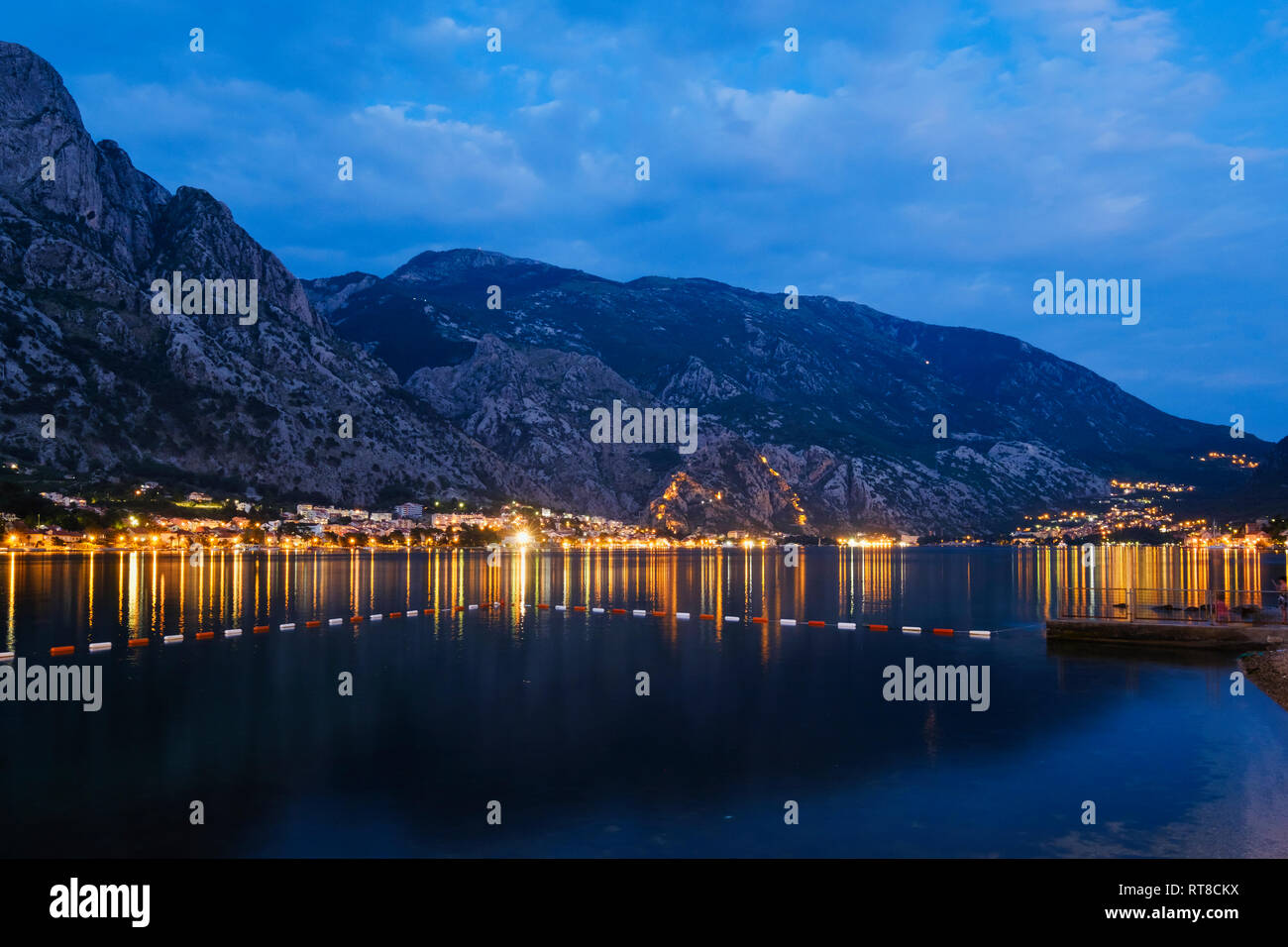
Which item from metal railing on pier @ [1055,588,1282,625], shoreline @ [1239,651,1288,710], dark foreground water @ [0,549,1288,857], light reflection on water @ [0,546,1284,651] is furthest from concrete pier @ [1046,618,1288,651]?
light reflection on water @ [0,546,1284,651]

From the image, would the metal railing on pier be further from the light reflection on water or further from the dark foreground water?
the light reflection on water

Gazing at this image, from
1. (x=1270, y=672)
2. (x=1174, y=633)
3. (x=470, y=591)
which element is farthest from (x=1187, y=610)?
(x=470, y=591)

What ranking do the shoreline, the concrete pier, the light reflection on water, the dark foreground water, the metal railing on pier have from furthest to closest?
1. the light reflection on water
2. the metal railing on pier
3. the concrete pier
4. the shoreline
5. the dark foreground water

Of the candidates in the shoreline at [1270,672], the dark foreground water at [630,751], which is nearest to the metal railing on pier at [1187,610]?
the dark foreground water at [630,751]

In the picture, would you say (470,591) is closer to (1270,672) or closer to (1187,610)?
(1187,610)

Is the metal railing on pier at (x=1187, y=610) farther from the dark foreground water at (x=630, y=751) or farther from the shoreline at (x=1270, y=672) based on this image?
the shoreline at (x=1270, y=672)

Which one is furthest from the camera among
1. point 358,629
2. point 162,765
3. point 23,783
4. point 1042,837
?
point 358,629
